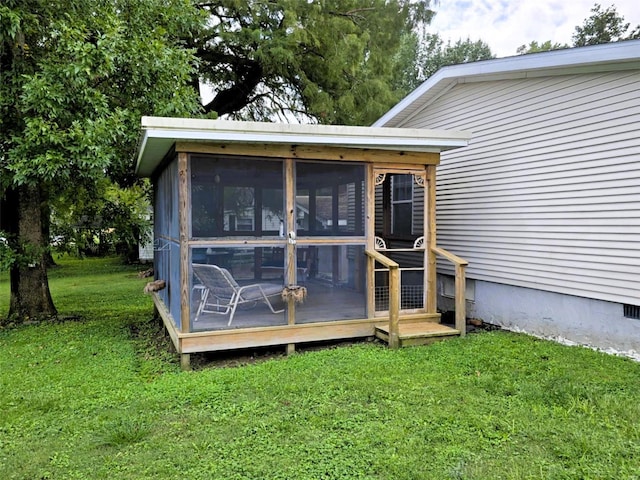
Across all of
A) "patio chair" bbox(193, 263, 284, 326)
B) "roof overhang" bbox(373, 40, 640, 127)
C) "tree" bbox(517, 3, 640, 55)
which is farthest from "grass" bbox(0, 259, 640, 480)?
"tree" bbox(517, 3, 640, 55)

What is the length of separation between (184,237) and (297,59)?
26.4ft

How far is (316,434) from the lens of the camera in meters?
3.07

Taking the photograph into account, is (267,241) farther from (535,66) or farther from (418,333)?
(535,66)

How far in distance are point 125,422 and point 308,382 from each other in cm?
146

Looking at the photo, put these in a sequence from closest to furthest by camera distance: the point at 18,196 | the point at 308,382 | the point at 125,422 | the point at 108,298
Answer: the point at 125,422 → the point at 308,382 → the point at 18,196 → the point at 108,298

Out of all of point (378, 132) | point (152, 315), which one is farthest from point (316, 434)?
point (152, 315)

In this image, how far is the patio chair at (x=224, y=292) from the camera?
4.69m

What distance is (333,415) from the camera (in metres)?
3.35

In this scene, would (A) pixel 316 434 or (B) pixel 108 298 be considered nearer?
(A) pixel 316 434

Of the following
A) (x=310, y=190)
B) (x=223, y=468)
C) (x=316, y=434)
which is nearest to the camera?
(x=223, y=468)

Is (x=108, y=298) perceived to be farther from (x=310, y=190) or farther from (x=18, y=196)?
(x=310, y=190)

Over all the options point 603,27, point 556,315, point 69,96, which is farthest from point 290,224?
point 603,27

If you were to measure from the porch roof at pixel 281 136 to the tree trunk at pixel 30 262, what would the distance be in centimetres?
269

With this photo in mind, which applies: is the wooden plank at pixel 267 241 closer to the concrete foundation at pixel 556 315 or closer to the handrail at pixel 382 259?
the handrail at pixel 382 259
